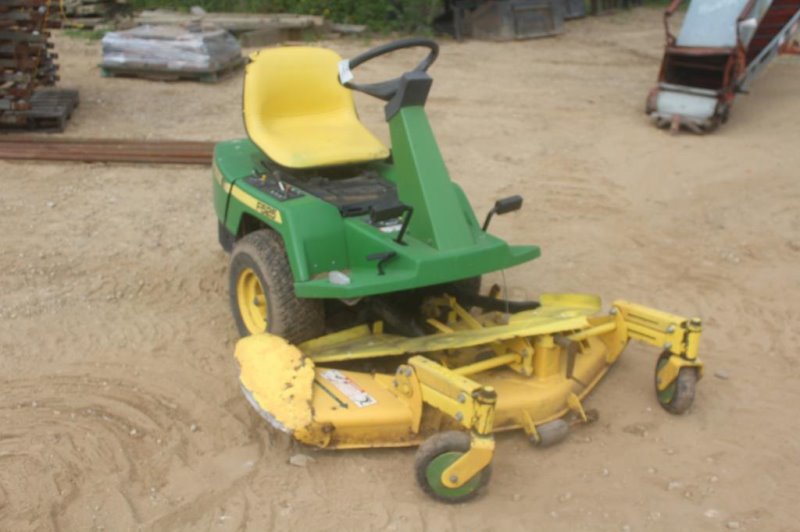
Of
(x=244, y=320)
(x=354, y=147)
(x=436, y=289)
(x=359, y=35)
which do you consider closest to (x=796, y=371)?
(x=436, y=289)

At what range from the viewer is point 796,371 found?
448 centimetres

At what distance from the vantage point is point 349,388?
147 inches

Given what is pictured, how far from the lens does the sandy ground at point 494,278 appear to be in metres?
3.44

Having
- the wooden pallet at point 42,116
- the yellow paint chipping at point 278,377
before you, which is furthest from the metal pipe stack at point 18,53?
the yellow paint chipping at point 278,377

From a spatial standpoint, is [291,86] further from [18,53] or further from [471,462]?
[18,53]

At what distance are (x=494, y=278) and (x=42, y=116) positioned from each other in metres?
4.80

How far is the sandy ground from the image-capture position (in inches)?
135

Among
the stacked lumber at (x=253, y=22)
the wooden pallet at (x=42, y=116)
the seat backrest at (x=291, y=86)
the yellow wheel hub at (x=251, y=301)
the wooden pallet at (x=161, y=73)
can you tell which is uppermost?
the seat backrest at (x=291, y=86)

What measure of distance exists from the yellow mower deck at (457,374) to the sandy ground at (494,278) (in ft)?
0.56

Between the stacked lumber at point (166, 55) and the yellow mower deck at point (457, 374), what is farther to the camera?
Result: the stacked lumber at point (166, 55)

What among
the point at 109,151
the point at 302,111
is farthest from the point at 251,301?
the point at 109,151

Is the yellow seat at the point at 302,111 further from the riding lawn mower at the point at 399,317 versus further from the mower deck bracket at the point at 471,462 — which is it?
the mower deck bracket at the point at 471,462

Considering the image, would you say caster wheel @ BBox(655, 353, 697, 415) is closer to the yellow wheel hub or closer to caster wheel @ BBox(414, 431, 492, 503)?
caster wheel @ BBox(414, 431, 492, 503)

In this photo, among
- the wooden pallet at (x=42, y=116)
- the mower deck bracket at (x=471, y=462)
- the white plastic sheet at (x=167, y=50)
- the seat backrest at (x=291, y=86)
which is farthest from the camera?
the white plastic sheet at (x=167, y=50)
